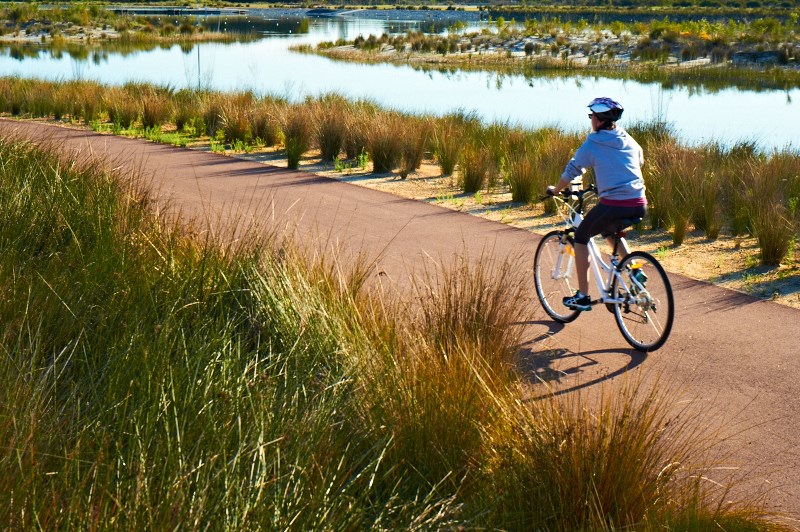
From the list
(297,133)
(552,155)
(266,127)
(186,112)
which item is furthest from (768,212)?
(186,112)

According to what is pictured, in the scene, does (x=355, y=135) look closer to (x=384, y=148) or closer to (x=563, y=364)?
(x=384, y=148)

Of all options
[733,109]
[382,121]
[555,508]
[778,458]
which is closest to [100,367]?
[555,508]

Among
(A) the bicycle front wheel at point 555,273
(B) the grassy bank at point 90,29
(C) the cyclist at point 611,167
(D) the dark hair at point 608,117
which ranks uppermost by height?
(B) the grassy bank at point 90,29

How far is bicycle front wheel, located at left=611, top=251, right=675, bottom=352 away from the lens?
7.10 meters

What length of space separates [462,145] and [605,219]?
944cm

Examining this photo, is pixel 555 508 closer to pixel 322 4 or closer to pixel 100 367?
pixel 100 367

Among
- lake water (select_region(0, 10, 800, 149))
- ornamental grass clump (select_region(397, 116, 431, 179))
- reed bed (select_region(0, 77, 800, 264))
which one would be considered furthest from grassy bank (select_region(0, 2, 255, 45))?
ornamental grass clump (select_region(397, 116, 431, 179))

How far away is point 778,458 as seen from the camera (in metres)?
5.45

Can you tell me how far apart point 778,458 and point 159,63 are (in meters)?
43.2

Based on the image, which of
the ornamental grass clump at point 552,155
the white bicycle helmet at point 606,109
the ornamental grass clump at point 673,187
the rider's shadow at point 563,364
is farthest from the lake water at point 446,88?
the rider's shadow at point 563,364

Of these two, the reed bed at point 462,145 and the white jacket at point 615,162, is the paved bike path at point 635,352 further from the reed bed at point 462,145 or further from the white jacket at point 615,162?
the reed bed at point 462,145

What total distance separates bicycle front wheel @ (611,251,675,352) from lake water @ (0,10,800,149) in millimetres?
11627

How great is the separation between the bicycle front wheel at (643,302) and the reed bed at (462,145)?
3.15 meters

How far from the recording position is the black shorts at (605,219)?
731 cm
